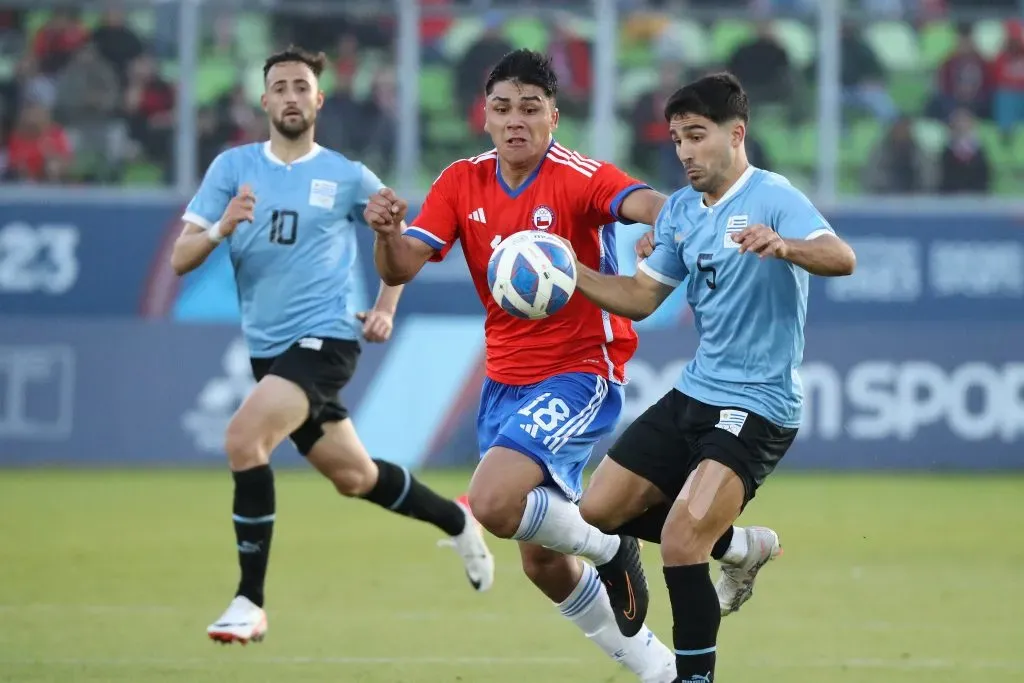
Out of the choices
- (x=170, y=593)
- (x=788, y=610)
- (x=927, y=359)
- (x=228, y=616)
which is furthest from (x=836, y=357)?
(x=228, y=616)

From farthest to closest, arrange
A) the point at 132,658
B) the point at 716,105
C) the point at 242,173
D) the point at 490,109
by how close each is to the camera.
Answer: the point at 242,173, the point at 132,658, the point at 490,109, the point at 716,105

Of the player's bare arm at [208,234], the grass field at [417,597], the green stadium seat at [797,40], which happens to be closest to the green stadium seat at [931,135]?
the green stadium seat at [797,40]

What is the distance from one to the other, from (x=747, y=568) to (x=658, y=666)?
52 centimetres

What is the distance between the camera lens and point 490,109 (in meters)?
6.69

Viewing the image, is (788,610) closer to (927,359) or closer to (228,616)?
(228,616)

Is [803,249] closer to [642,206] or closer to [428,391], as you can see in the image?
[642,206]

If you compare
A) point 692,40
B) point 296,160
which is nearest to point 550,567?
point 296,160

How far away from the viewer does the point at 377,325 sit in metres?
8.20

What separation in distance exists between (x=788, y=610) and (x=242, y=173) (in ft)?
11.2

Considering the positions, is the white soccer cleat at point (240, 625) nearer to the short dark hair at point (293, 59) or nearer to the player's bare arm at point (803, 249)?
the short dark hair at point (293, 59)

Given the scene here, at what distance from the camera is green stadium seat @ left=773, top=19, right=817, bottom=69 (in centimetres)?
1639

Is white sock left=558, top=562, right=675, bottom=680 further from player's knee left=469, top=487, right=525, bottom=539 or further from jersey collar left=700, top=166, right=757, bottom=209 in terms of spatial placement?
jersey collar left=700, top=166, right=757, bottom=209

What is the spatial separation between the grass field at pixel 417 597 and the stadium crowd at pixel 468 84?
3674 millimetres

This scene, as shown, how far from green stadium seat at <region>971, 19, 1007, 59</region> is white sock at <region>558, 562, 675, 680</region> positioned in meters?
11.7
